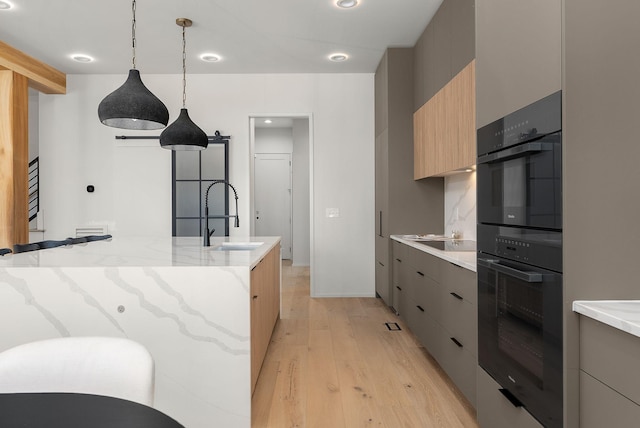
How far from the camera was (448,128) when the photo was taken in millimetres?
3137

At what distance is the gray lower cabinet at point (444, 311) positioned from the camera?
2205 millimetres

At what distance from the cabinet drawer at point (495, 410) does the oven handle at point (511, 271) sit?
1.64 feet

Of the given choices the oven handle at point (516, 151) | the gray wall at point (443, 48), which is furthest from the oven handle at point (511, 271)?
the gray wall at point (443, 48)

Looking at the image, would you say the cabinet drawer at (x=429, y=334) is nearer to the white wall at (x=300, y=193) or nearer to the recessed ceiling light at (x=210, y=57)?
the recessed ceiling light at (x=210, y=57)

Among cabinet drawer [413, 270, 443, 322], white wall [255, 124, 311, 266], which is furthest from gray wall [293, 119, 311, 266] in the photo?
cabinet drawer [413, 270, 443, 322]

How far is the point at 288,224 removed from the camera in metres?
8.45

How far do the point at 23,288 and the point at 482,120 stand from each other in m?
2.30

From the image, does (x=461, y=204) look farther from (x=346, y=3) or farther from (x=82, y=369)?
(x=82, y=369)

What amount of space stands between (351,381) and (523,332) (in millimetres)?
1396

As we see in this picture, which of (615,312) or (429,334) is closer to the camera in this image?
(615,312)

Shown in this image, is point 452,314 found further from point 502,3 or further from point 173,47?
point 173,47

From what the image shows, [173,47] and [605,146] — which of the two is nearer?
[605,146]

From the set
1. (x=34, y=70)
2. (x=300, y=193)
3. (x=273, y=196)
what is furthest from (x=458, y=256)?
(x=273, y=196)

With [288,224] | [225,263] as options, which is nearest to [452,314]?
[225,263]
